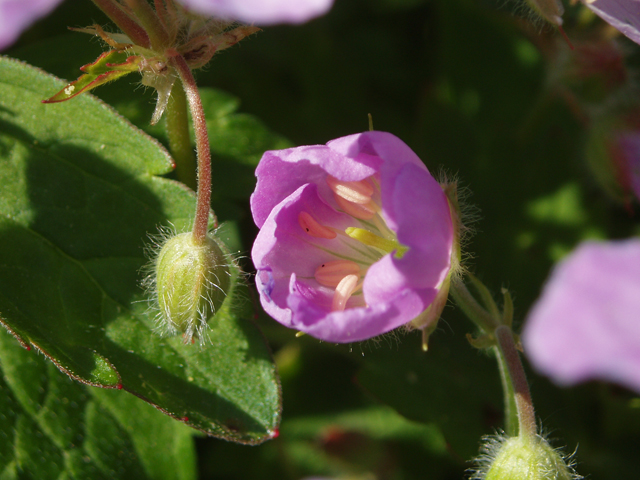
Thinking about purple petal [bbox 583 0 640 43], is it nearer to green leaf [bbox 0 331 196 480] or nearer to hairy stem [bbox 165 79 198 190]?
hairy stem [bbox 165 79 198 190]

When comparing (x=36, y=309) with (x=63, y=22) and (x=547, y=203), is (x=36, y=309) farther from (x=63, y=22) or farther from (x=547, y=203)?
(x=547, y=203)

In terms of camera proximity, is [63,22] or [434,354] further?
[63,22]

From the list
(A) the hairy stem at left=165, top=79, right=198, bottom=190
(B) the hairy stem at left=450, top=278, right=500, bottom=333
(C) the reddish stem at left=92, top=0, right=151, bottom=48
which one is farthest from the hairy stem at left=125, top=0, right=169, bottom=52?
(B) the hairy stem at left=450, top=278, right=500, bottom=333

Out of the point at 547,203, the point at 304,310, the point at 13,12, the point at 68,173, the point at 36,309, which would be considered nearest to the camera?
the point at 13,12

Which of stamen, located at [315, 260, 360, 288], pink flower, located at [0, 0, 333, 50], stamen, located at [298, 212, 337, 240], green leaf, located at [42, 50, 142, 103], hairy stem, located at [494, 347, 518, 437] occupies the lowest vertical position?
hairy stem, located at [494, 347, 518, 437]

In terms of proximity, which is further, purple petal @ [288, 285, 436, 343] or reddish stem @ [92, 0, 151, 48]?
reddish stem @ [92, 0, 151, 48]

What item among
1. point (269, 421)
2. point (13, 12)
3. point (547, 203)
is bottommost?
point (547, 203)

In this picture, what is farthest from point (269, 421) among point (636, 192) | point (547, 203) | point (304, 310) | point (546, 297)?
point (547, 203)
